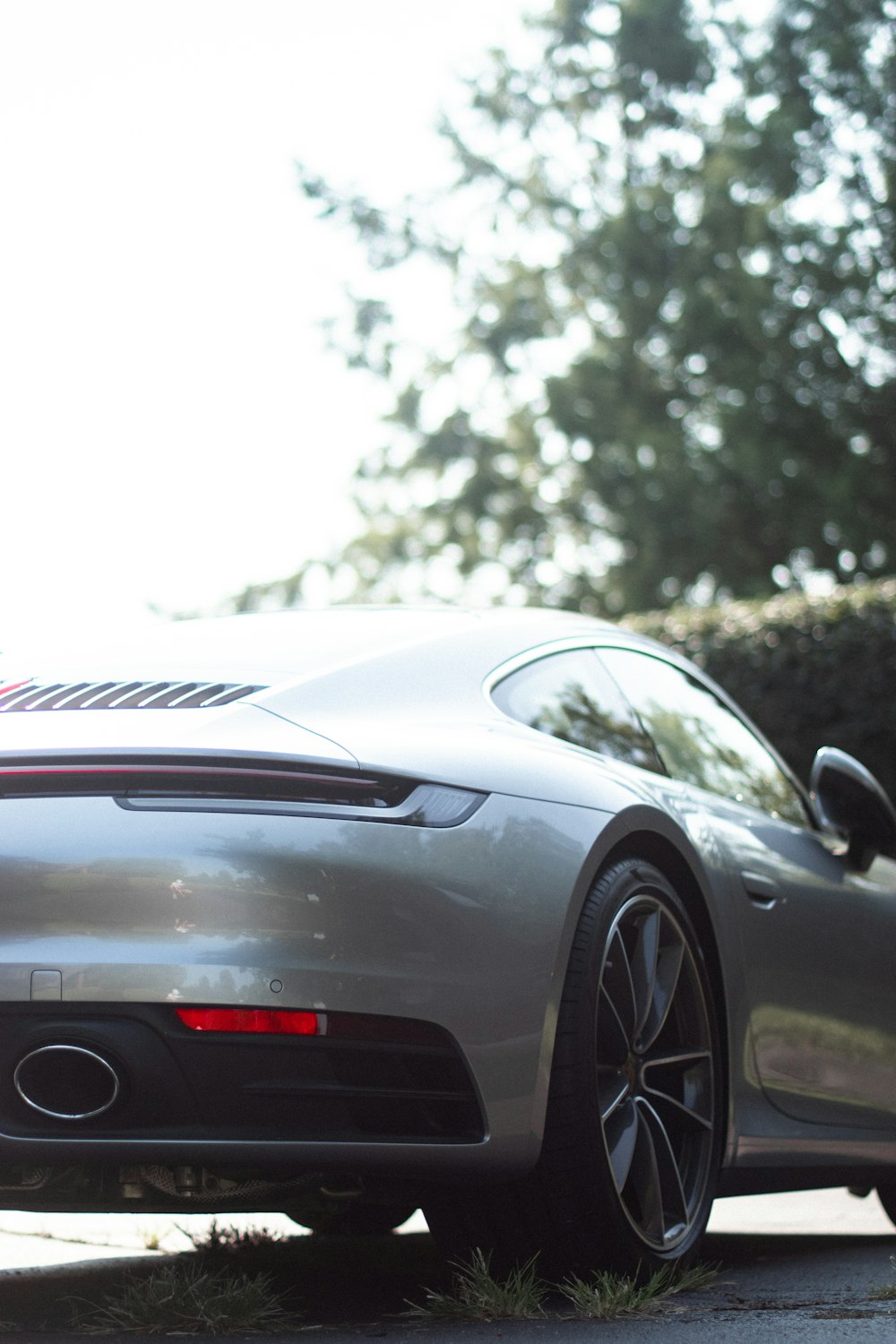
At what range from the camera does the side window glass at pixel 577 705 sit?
11.1ft

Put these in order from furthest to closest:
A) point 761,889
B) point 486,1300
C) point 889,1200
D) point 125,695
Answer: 1. point 889,1200
2. point 761,889
3. point 125,695
4. point 486,1300

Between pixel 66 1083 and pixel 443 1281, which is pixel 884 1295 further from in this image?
pixel 66 1083

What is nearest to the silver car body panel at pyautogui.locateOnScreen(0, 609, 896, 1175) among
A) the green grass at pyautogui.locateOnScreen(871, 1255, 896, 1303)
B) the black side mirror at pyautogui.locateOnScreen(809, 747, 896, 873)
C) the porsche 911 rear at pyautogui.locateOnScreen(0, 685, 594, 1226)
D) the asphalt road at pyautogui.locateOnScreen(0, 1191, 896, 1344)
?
the porsche 911 rear at pyautogui.locateOnScreen(0, 685, 594, 1226)

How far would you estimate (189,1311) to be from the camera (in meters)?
2.82

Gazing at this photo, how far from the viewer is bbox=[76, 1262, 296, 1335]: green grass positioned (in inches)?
110

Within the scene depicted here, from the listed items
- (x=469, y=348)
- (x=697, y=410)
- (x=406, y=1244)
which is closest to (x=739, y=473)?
(x=697, y=410)

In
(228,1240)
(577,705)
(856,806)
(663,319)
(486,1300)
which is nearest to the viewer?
(486,1300)

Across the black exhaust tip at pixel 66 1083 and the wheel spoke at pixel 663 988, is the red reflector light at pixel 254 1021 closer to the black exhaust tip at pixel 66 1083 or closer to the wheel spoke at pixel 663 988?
the black exhaust tip at pixel 66 1083

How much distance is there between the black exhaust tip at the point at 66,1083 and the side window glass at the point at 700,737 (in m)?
1.62

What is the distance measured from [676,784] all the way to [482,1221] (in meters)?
1.09

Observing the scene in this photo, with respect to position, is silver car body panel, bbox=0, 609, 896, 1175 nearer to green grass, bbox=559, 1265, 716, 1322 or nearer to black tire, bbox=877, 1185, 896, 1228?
green grass, bbox=559, 1265, 716, 1322

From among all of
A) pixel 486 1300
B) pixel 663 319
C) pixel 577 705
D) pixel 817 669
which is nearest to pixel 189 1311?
pixel 486 1300

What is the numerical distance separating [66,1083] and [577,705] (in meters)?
1.40

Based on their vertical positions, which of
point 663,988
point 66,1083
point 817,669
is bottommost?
point 817,669
